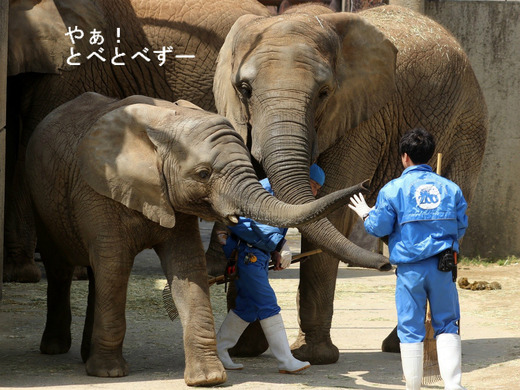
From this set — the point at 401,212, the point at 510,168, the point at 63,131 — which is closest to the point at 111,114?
the point at 63,131

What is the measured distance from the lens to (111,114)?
7.17 metres

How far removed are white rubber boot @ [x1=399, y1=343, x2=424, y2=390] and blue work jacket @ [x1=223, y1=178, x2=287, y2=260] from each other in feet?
4.38

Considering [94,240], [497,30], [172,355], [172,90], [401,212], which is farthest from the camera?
[497,30]

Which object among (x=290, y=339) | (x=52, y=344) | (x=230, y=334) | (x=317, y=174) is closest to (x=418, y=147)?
(x=317, y=174)

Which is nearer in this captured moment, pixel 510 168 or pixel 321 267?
pixel 321 267

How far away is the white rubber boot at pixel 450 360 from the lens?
635 centimetres

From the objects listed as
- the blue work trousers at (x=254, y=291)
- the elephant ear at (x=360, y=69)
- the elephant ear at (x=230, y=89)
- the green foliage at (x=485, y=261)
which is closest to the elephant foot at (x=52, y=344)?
the blue work trousers at (x=254, y=291)

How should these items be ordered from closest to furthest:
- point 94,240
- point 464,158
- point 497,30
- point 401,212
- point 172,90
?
point 401,212
point 94,240
point 464,158
point 172,90
point 497,30

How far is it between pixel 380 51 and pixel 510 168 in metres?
5.88

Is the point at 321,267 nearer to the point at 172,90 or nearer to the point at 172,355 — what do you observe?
the point at 172,355

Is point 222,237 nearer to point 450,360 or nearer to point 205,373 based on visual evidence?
point 205,373

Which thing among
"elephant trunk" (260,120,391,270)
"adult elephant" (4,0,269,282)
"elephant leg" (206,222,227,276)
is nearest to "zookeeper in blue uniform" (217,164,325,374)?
"elephant trunk" (260,120,391,270)

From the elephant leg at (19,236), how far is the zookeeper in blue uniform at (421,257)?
559cm

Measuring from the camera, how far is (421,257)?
6.36m
